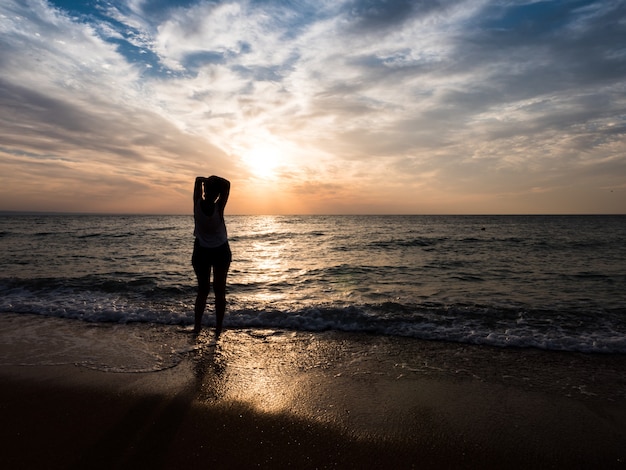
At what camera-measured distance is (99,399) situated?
11.7 feet

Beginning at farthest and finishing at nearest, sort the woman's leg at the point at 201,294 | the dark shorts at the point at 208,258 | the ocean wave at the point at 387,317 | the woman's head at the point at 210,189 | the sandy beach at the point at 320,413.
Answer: the ocean wave at the point at 387,317 → the woman's leg at the point at 201,294 → the dark shorts at the point at 208,258 → the woman's head at the point at 210,189 → the sandy beach at the point at 320,413

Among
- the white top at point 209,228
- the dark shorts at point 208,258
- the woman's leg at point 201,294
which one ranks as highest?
the white top at point 209,228

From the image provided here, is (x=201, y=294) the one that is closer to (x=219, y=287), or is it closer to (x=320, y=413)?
(x=219, y=287)

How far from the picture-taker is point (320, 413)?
3.30 m

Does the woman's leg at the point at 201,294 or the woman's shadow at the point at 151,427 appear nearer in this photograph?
the woman's shadow at the point at 151,427

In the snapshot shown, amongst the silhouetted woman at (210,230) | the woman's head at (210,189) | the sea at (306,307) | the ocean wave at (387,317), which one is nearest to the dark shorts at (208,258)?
the silhouetted woman at (210,230)

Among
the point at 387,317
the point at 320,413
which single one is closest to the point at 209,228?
the point at 320,413

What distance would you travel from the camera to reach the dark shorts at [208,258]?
5305 mm

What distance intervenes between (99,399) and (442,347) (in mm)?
4619

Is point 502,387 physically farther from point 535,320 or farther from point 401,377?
point 535,320

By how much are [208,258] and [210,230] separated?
448 mm

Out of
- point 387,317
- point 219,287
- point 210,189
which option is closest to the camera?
point 210,189

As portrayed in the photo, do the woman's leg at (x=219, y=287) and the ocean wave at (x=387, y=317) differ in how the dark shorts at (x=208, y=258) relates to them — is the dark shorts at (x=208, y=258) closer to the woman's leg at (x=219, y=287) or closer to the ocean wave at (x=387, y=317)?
the woman's leg at (x=219, y=287)

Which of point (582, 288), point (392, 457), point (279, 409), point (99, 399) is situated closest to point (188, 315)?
point (99, 399)
